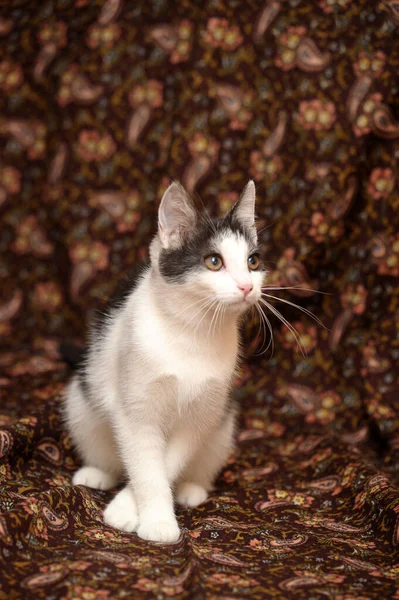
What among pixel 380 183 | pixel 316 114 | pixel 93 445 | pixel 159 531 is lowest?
pixel 93 445

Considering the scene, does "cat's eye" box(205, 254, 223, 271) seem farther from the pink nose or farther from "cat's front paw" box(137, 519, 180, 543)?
"cat's front paw" box(137, 519, 180, 543)

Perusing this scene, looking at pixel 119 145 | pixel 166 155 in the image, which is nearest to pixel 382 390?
pixel 166 155

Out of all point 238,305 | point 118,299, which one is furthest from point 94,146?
point 238,305

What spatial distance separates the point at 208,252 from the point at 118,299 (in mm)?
414

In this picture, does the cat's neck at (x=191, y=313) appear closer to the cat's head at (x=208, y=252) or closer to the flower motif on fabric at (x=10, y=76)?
the cat's head at (x=208, y=252)

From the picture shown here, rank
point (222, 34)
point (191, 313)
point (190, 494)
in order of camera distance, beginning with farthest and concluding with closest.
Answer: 1. point (222, 34)
2. point (190, 494)
3. point (191, 313)

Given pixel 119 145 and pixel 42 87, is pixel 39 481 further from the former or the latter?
pixel 42 87

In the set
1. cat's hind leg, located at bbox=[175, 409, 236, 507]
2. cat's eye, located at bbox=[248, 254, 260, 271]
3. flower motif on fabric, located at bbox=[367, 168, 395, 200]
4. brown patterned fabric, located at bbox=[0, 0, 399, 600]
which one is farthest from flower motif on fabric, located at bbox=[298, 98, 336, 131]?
cat's hind leg, located at bbox=[175, 409, 236, 507]

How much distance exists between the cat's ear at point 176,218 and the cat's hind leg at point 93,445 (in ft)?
1.66

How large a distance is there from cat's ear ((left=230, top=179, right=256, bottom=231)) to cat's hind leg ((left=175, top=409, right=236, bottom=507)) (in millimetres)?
521

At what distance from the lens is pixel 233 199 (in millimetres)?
2449

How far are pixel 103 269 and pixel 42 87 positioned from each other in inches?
30.3

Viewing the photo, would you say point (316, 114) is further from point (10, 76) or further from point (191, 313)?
point (10, 76)

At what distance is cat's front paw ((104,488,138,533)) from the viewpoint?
1532 mm
